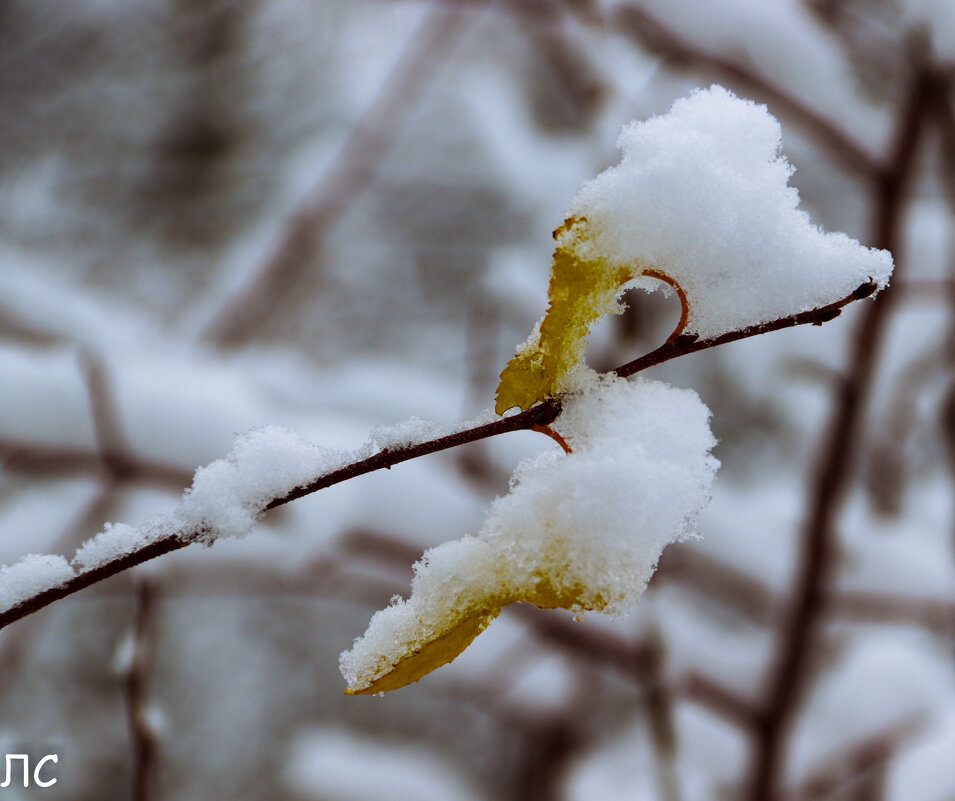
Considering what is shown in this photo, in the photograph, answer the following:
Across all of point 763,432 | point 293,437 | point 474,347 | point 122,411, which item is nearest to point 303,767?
point 122,411

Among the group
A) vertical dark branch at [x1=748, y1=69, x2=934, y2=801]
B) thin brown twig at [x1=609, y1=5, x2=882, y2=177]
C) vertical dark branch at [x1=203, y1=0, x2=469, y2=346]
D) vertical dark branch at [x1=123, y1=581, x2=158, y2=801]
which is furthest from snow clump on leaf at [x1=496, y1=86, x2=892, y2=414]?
vertical dark branch at [x1=203, y1=0, x2=469, y2=346]

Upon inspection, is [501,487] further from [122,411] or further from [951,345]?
[951,345]

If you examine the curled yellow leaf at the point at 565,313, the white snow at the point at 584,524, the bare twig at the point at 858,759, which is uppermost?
the bare twig at the point at 858,759

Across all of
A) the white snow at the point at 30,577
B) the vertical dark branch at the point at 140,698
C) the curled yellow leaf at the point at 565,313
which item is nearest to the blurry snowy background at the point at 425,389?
the vertical dark branch at the point at 140,698

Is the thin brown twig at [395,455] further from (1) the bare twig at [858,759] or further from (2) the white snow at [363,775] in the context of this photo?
(2) the white snow at [363,775]

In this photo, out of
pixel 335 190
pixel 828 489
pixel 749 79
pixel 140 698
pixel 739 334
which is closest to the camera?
pixel 739 334

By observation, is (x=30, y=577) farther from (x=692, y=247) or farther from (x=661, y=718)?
(x=661, y=718)

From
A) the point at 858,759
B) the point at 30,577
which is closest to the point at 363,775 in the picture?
A: the point at 858,759
